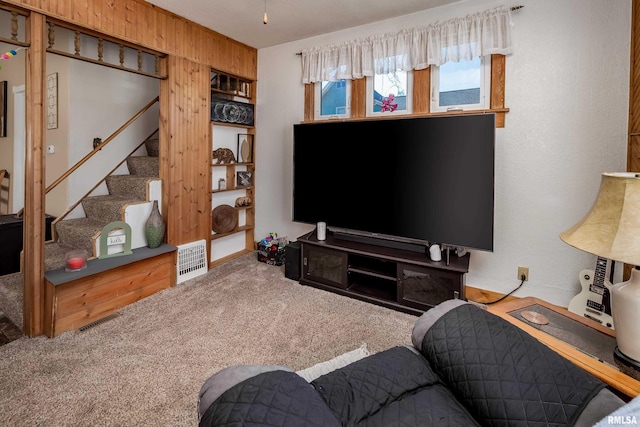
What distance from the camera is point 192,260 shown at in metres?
3.42

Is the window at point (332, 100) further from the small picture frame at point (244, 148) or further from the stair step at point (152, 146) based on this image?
the stair step at point (152, 146)

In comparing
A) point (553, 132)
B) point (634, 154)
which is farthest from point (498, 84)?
point (634, 154)

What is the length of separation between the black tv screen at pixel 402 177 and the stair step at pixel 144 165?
1574 mm

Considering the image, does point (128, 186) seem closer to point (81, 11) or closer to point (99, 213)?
point (99, 213)

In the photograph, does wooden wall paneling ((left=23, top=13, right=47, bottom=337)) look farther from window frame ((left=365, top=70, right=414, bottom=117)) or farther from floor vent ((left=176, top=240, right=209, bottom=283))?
window frame ((left=365, top=70, right=414, bottom=117))

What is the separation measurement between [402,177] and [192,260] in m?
2.25

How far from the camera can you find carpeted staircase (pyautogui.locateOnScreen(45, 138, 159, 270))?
296 cm

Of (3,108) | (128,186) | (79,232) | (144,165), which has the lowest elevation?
(79,232)

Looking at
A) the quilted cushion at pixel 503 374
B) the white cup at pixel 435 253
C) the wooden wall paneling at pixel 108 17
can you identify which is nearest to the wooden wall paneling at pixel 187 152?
the wooden wall paneling at pixel 108 17

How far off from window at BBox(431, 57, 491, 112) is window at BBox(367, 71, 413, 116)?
0.78 ft

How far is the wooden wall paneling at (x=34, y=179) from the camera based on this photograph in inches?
87.4

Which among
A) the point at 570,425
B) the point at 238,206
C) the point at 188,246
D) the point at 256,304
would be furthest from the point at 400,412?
the point at 238,206

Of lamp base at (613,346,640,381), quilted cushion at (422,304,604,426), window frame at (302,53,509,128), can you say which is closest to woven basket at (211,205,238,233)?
window frame at (302,53,509,128)

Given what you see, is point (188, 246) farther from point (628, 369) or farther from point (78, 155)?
point (628, 369)
